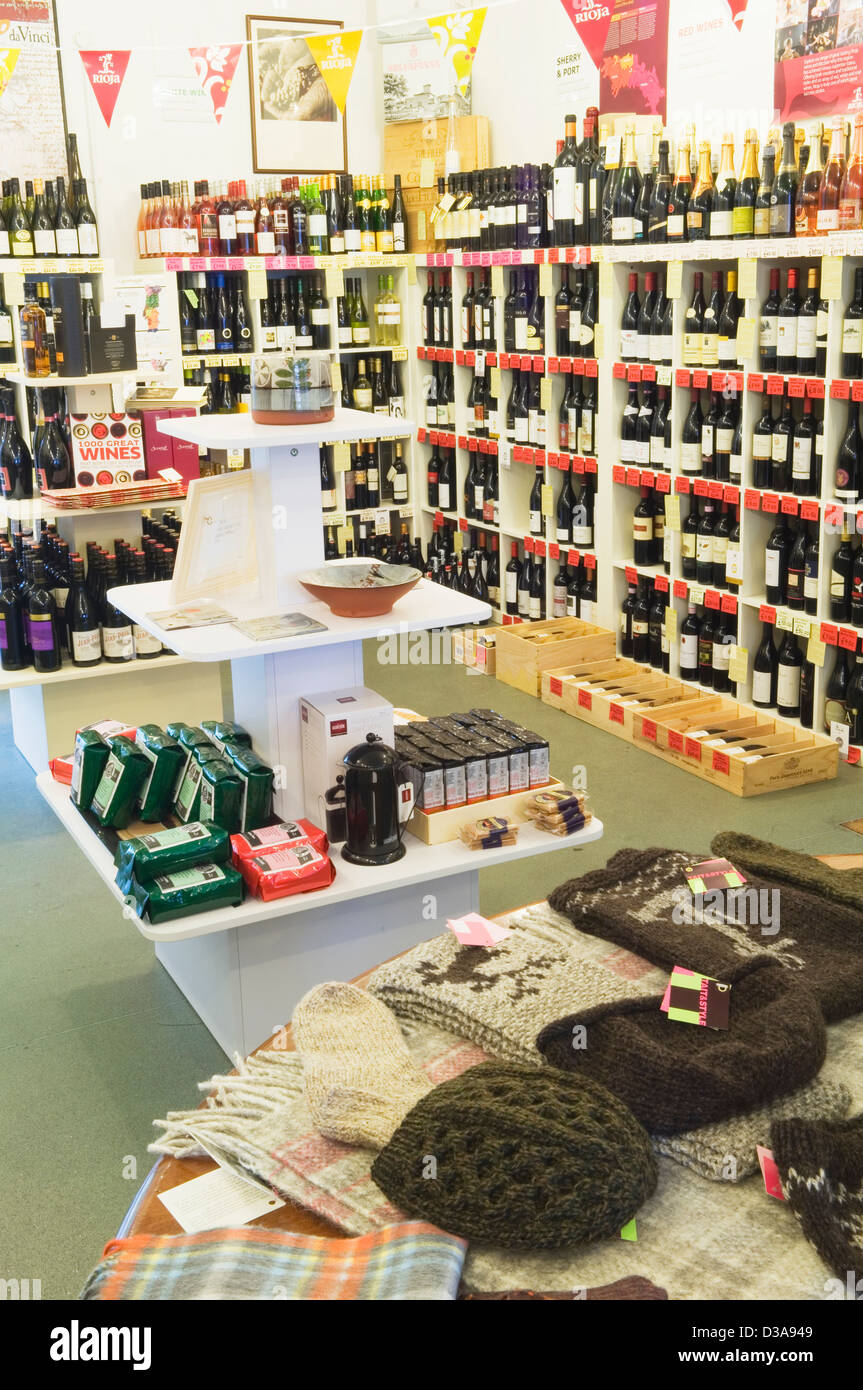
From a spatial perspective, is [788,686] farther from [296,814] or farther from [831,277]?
[296,814]

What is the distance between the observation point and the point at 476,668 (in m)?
6.75

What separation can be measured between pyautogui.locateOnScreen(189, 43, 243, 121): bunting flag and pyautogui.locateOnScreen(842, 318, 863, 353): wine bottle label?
4.38 metres

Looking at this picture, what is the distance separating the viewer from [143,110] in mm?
7395

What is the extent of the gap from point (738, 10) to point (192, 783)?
4612 millimetres

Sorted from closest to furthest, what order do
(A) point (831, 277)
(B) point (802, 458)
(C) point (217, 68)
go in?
(A) point (831, 277)
(B) point (802, 458)
(C) point (217, 68)

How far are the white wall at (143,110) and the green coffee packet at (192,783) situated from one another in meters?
5.06

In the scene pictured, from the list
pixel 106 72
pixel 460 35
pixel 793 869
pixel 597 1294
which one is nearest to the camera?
pixel 597 1294

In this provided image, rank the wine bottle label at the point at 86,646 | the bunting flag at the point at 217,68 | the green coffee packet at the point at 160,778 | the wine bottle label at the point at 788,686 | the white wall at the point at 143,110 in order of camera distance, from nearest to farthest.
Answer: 1. the green coffee packet at the point at 160,778
2. the wine bottle label at the point at 86,646
3. the wine bottle label at the point at 788,686
4. the white wall at the point at 143,110
5. the bunting flag at the point at 217,68

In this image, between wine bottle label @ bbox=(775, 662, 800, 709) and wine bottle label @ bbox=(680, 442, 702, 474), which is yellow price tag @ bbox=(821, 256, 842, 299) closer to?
wine bottle label @ bbox=(680, 442, 702, 474)

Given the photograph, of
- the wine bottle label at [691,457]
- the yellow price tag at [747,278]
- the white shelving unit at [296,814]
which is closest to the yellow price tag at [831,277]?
the yellow price tag at [747,278]

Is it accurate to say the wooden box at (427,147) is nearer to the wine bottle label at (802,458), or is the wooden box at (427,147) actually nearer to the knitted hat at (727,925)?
the wine bottle label at (802,458)

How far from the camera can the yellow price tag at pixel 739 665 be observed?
5.65 meters

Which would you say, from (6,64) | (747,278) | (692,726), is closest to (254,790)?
(692,726)
